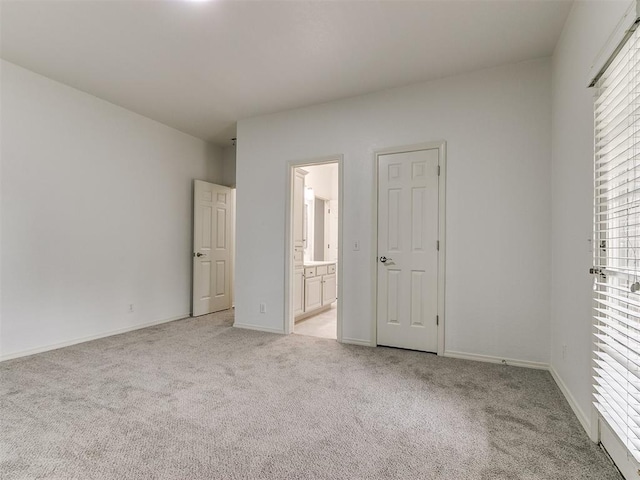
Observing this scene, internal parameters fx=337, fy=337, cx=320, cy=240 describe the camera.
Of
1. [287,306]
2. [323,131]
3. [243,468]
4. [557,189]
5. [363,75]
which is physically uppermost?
[363,75]

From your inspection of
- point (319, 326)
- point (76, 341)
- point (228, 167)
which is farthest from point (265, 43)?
point (76, 341)

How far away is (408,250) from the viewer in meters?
3.41

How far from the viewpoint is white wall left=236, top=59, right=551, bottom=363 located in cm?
292

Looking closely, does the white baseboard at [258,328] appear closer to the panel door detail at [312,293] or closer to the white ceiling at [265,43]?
the panel door detail at [312,293]

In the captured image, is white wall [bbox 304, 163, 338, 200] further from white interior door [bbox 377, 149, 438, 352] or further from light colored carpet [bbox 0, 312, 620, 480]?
light colored carpet [bbox 0, 312, 620, 480]

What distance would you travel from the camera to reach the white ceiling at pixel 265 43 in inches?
92.2

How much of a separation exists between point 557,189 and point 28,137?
474 centimetres

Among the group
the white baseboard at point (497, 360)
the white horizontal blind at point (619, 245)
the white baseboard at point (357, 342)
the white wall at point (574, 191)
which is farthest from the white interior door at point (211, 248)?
the white horizontal blind at point (619, 245)

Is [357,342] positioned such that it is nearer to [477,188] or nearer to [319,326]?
[319,326]

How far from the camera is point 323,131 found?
387cm

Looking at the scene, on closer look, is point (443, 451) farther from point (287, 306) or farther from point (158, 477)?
point (287, 306)

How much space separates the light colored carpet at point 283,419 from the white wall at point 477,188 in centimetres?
44

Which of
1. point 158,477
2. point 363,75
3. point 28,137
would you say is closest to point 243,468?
point 158,477

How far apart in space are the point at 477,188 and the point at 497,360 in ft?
5.16
